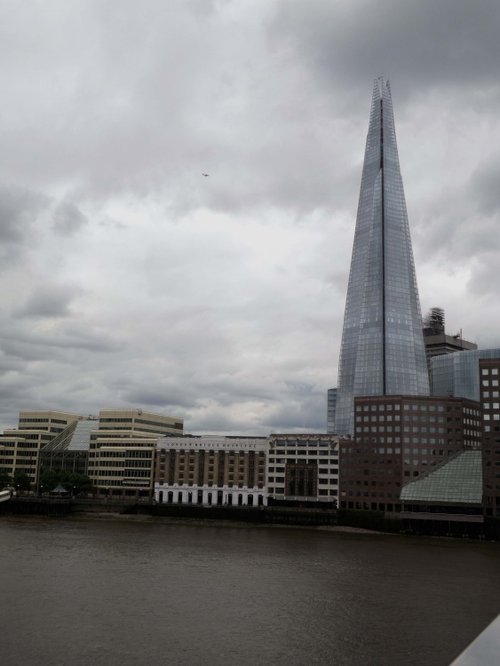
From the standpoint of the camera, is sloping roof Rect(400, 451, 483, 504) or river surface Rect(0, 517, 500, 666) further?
sloping roof Rect(400, 451, 483, 504)

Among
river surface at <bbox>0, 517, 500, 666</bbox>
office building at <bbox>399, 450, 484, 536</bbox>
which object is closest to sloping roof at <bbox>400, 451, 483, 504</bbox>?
office building at <bbox>399, 450, 484, 536</bbox>

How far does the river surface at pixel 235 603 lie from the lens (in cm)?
5209

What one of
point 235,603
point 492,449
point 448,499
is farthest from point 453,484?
point 235,603

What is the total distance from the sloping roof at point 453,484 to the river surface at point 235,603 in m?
48.2

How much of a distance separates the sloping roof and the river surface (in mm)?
48234

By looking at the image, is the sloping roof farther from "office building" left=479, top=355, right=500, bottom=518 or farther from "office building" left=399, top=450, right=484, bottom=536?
"office building" left=479, top=355, right=500, bottom=518

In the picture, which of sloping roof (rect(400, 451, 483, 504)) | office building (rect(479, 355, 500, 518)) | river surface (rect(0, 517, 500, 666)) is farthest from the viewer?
sloping roof (rect(400, 451, 483, 504))

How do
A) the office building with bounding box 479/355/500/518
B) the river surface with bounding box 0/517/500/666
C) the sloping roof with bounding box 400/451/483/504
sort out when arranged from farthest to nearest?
the sloping roof with bounding box 400/451/483/504, the office building with bounding box 479/355/500/518, the river surface with bounding box 0/517/500/666

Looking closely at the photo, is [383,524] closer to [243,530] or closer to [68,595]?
[243,530]

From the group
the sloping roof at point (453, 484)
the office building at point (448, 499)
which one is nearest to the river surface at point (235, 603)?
the office building at point (448, 499)

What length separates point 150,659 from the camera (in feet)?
162

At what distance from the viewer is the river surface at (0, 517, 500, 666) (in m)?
52.1

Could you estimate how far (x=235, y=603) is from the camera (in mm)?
71438

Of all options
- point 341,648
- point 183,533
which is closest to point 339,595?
point 341,648
